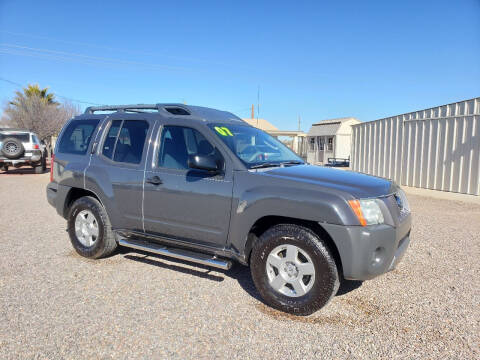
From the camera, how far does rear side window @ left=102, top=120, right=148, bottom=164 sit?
4355 mm

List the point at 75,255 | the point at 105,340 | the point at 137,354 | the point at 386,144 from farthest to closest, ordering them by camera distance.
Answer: the point at 386,144
the point at 75,255
the point at 105,340
the point at 137,354

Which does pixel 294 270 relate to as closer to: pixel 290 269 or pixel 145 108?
pixel 290 269

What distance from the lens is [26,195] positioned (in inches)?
417

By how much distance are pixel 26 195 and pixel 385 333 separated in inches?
418

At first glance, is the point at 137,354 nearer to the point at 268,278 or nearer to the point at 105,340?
the point at 105,340

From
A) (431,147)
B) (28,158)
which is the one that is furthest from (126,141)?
(28,158)

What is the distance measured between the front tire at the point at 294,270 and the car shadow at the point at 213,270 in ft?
1.09

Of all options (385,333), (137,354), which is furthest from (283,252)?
(137,354)

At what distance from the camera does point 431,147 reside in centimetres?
1289

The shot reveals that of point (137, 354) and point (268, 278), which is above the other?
point (268, 278)

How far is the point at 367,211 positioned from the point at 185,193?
181cm

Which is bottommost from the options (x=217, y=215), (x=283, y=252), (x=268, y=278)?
(x=268, y=278)

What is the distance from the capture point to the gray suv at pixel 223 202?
316 cm

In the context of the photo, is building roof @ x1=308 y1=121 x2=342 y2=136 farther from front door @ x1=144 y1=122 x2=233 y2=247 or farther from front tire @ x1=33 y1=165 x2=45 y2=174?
front door @ x1=144 y1=122 x2=233 y2=247
